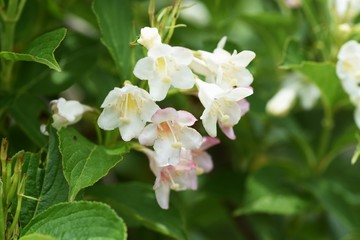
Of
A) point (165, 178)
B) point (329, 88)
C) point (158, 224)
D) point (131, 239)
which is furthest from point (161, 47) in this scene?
point (131, 239)

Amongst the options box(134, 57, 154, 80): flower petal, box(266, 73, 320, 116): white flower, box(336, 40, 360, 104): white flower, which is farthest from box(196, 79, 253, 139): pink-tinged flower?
box(266, 73, 320, 116): white flower

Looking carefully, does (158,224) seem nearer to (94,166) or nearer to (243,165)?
(94,166)

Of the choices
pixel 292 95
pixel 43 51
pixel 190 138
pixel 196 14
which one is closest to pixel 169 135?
pixel 190 138

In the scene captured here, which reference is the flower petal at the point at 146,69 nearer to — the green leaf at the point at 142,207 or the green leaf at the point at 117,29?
the green leaf at the point at 117,29

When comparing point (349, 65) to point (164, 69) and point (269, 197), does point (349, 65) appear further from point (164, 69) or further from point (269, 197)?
point (164, 69)

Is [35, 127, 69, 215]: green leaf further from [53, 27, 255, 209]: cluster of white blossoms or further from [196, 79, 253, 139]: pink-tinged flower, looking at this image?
[196, 79, 253, 139]: pink-tinged flower

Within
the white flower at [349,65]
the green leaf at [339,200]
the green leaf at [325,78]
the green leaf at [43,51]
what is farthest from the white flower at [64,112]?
the green leaf at [339,200]
